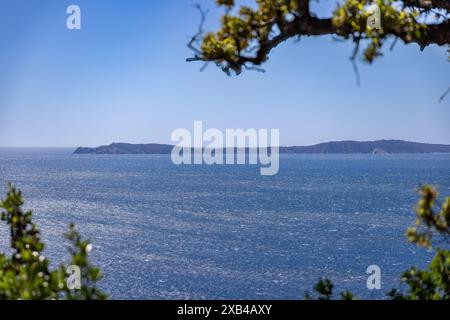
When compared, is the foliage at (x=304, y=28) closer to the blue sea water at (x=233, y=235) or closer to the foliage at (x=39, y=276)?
the foliage at (x=39, y=276)

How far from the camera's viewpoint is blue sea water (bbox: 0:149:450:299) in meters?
→ 49.7

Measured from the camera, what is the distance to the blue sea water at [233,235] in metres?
49.7

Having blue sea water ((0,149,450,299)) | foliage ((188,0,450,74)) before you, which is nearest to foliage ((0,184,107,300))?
foliage ((188,0,450,74))

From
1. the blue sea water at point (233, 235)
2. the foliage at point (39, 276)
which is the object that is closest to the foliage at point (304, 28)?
the foliage at point (39, 276)

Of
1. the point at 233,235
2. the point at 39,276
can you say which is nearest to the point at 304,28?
the point at 39,276

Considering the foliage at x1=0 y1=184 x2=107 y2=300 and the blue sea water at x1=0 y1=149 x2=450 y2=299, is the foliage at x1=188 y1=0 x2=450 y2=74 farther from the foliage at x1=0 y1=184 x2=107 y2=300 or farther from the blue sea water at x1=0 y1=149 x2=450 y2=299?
the blue sea water at x1=0 y1=149 x2=450 y2=299

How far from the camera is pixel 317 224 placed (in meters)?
77.0

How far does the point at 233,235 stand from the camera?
6975cm

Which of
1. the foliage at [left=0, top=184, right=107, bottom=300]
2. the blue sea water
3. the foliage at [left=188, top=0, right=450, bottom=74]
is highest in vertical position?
the foliage at [left=188, top=0, right=450, bottom=74]

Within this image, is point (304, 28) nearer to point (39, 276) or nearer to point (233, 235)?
point (39, 276)
